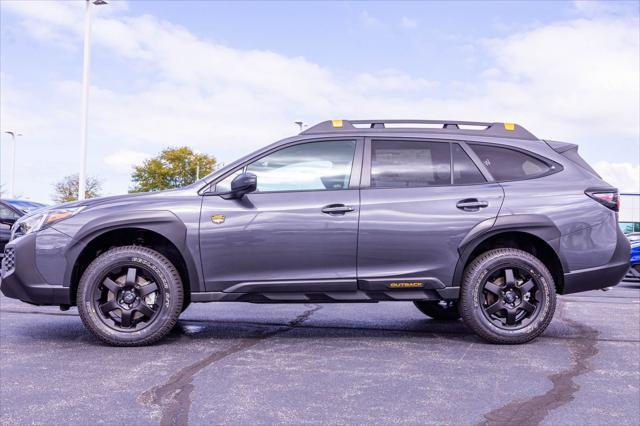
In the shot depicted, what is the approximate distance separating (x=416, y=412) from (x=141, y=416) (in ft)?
4.55

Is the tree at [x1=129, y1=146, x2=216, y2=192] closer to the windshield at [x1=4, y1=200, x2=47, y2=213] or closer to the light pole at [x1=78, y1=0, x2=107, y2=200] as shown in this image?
the light pole at [x1=78, y1=0, x2=107, y2=200]

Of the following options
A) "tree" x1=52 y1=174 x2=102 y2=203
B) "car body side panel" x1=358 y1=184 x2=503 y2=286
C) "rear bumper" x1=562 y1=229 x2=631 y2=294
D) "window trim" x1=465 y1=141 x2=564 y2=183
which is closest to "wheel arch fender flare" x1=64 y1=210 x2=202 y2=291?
"car body side panel" x1=358 y1=184 x2=503 y2=286

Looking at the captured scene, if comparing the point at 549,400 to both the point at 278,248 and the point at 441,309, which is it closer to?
the point at 278,248

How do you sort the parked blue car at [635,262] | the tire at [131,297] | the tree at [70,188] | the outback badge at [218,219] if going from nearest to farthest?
the tire at [131,297]
the outback badge at [218,219]
the parked blue car at [635,262]
the tree at [70,188]

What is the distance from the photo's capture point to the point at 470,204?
18.0 ft

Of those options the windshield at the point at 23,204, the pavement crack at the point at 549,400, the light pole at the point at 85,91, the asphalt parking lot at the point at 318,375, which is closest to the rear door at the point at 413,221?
the asphalt parking lot at the point at 318,375

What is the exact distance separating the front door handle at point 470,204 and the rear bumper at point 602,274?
2.94 ft

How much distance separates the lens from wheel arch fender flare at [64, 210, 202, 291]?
5312 mm

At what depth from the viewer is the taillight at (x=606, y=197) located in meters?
5.59

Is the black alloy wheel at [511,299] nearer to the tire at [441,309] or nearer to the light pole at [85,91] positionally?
the tire at [441,309]

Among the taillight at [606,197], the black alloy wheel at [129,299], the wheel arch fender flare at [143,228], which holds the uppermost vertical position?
the taillight at [606,197]

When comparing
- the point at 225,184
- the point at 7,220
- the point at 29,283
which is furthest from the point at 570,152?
the point at 7,220

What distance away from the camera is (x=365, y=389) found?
395cm

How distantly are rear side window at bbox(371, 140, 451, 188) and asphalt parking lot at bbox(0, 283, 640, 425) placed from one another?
1.30m
